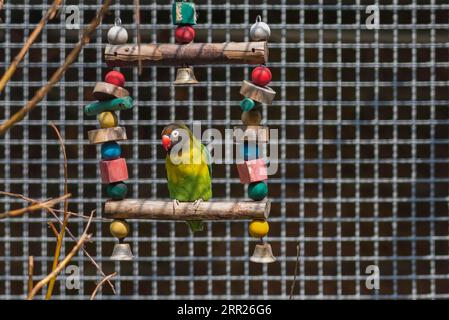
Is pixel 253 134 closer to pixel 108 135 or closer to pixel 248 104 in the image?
pixel 248 104

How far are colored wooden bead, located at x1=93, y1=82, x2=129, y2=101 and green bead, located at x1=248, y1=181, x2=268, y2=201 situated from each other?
0.32 metres

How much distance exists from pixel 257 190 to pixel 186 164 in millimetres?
150

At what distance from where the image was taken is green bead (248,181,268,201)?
1.55 metres

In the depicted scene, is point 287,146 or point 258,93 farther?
point 287,146

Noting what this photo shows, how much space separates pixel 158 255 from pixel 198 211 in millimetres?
301

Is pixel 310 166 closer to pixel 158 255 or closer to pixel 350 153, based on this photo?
pixel 350 153

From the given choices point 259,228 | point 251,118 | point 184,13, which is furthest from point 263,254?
point 184,13

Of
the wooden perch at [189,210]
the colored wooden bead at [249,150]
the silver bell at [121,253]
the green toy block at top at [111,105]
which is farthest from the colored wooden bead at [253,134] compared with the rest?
the silver bell at [121,253]

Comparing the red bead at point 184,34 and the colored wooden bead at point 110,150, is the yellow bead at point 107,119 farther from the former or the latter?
the red bead at point 184,34

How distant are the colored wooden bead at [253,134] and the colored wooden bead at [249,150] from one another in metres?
0.01

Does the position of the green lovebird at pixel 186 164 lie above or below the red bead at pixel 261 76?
below

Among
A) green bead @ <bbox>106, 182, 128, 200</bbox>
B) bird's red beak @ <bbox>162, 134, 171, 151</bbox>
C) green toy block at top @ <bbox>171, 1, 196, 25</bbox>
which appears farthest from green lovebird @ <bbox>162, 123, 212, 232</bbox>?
green toy block at top @ <bbox>171, 1, 196, 25</bbox>

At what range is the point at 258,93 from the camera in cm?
152

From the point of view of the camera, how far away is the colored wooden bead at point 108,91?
155cm
